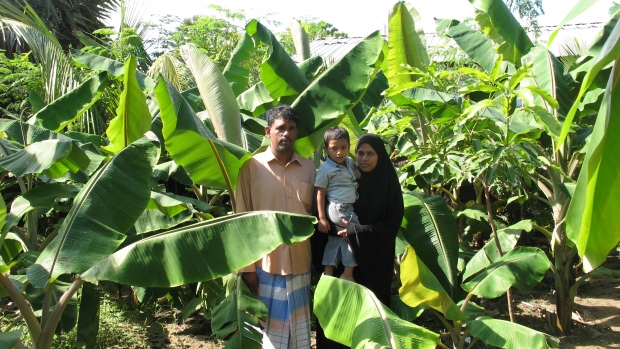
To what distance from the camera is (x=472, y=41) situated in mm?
5918

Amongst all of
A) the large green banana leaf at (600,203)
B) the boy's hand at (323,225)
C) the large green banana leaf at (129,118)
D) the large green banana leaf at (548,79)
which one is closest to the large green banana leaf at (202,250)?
the boy's hand at (323,225)

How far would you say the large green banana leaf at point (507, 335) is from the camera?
10.6 ft

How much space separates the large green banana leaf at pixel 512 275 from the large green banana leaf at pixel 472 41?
244cm

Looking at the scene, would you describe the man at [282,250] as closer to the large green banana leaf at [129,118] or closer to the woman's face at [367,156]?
the woman's face at [367,156]

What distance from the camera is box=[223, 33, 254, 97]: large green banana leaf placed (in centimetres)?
530

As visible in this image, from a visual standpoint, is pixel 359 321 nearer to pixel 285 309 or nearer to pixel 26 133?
pixel 285 309

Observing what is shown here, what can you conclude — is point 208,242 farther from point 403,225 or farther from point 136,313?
point 136,313

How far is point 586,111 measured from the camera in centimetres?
539

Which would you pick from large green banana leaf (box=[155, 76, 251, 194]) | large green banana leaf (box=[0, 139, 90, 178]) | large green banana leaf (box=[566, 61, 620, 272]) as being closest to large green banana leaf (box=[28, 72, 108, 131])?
large green banana leaf (box=[0, 139, 90, 178])

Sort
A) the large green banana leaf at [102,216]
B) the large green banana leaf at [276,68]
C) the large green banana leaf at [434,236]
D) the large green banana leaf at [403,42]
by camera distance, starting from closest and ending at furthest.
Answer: the large green banana leaf at [102,216] < the large green banana leaf at [434,236] < the large green banana leaf at [276,68] < the large green banana leaf at [403,42]

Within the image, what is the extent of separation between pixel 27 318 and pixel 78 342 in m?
1.36

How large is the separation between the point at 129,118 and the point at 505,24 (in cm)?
362

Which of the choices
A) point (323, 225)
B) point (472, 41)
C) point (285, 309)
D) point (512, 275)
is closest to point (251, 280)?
point (285, 309)

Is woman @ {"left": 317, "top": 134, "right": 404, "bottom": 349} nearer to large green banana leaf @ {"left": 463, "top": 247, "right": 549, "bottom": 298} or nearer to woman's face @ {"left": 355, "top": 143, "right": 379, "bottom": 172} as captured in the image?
woman's face @ {"left": 355, "top": 143, "right": 379, "bottom": 172}
